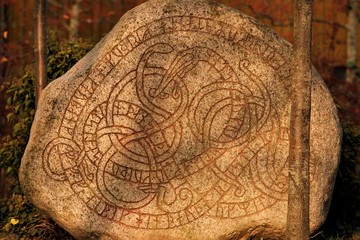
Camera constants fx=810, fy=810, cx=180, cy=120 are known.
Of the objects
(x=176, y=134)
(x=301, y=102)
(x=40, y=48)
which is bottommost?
(x=176, y=134)

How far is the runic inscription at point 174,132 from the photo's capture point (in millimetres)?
5574

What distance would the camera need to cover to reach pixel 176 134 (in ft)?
18.5

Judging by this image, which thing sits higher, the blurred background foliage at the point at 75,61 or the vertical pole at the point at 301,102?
the vertical pole at the point at 301,102

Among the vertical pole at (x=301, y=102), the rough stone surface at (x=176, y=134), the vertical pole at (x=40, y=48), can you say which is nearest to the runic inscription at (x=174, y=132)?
the rough stone surface at (x=176, y=134)

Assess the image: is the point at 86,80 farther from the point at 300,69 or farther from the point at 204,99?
the point at 300,69

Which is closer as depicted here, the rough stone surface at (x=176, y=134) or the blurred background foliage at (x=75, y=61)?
the rough stone surface at (x=176, y=134)

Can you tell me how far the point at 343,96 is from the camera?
9328mm

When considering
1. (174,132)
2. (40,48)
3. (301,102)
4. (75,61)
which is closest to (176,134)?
(174,132)

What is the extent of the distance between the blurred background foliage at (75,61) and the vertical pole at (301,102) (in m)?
1.22

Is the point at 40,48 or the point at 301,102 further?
the point at 40,48

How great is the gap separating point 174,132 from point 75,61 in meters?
1.48

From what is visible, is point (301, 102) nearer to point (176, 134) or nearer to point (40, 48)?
point (176, 134)

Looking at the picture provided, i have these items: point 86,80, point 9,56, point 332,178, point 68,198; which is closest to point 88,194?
point 68,198

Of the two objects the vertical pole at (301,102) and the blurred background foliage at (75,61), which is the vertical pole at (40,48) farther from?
the vertical pole at (301,102)
